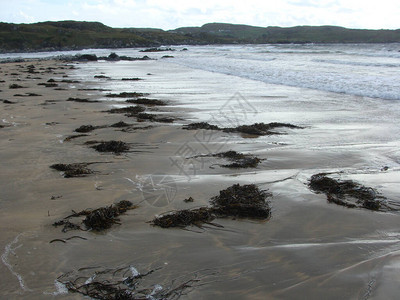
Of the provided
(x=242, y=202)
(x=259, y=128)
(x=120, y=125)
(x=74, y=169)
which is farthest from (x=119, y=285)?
(x=120, y=125)

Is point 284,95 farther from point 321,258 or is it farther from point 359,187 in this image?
point 321,258

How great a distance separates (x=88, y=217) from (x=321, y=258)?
7.06ft

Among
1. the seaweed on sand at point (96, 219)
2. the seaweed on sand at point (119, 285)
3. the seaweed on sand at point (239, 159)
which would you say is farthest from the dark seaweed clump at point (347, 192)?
the seaweed on sand at point (96, 219)

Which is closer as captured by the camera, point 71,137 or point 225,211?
point 225,211

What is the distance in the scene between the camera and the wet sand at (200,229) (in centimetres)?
245

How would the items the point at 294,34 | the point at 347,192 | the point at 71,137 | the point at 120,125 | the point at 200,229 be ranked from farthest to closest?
the point at 294,34
the point at 120,125
the point at 71,137
the point at 347,192
the point at 200,229

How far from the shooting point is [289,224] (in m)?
3.30

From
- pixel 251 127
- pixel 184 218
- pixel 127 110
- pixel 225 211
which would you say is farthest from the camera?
pixel 127 110

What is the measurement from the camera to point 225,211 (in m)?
3.54

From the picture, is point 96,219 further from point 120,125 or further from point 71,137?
point 120,125

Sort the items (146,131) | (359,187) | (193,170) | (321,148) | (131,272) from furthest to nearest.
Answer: (146,131)
(321,148)
(193,170)
(359,187)
(131,272)

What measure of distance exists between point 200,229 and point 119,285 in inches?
40.2

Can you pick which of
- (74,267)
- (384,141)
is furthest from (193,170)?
(384,141)

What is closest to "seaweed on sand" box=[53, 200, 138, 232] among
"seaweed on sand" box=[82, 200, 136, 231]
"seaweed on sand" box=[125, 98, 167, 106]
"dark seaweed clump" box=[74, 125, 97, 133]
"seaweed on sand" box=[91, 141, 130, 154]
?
"seaweed on sand" box=[82, 200, 136, 231]
